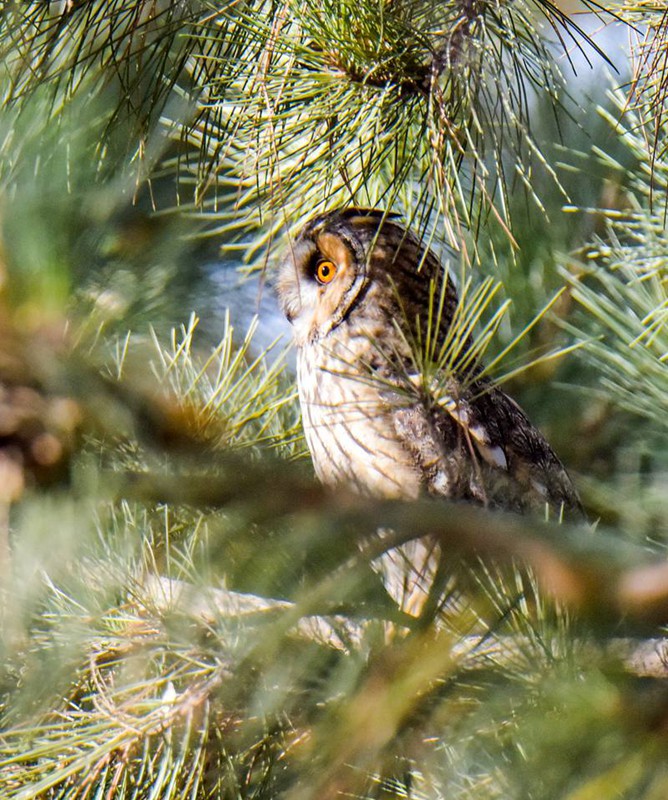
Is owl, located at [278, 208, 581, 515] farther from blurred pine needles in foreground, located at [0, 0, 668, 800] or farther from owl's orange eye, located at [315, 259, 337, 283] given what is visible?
blurred pine needles in foreground, located at [0, 0, 668, 800]

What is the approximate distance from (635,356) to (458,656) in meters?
0.88

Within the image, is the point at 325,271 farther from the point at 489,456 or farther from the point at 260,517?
the point at 260,517

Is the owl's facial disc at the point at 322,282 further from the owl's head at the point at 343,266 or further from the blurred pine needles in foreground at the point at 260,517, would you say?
the blurred pine needles in foreground at the point at 260,517

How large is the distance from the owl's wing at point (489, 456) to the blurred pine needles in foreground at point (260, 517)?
18cm

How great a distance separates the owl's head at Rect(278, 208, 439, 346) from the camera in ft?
5.41

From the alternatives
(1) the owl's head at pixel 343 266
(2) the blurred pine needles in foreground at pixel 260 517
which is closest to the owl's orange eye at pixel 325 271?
(1) the owl's head at pixel 343 266

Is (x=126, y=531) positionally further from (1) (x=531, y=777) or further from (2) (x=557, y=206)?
(2) (x=557, y=206)

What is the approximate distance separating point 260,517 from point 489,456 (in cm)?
93

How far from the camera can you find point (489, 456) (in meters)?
1.53

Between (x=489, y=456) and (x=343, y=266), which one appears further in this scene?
(x=343, y=266)

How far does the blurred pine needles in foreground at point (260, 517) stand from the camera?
25.4 inches

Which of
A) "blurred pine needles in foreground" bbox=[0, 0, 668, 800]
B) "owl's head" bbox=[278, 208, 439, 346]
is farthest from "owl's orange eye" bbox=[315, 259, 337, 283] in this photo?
"blurred pine needles in foreground" bbox=[0, 0, 668, 800]

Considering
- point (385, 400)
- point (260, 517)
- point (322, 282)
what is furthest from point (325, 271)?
point (260, 517)

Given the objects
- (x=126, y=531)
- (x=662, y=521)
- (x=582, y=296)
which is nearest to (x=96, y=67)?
(x=126, y=531)
